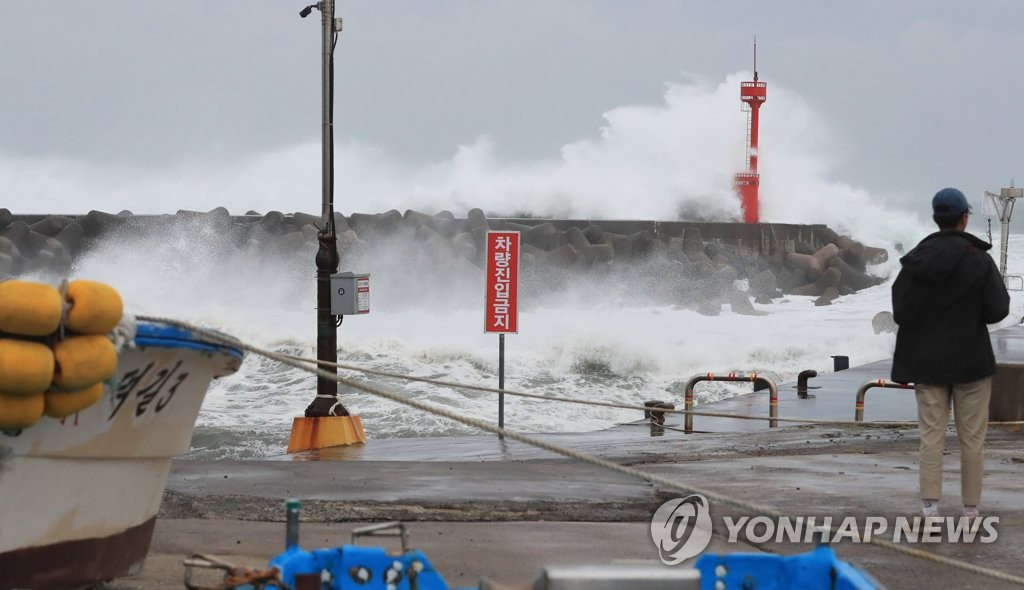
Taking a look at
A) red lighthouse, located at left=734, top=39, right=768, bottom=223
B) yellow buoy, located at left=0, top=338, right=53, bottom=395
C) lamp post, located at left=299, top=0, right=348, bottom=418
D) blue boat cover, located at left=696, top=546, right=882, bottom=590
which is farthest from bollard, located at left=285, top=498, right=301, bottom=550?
red lighthouse, located at left=734, top=39, right=768, bottom=223

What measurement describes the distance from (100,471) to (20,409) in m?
0.72

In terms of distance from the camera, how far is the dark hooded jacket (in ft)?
20.6

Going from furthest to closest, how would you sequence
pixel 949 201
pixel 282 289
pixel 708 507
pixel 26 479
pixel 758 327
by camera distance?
pixel 282 289 < pixel 758 327 < pixel 708 507 < pixel 949 201 < pixel 26 479

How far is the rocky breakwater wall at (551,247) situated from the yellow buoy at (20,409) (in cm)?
3319

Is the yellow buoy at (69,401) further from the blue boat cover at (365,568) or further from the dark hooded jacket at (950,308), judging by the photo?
the dark hooded jacket at (950,308)

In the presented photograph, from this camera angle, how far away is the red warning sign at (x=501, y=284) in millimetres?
14039

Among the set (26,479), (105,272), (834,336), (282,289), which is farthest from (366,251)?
(26,479)

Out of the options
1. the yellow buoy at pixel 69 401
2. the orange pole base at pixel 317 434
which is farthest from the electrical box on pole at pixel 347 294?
the yellow buoy at pixel 69 401

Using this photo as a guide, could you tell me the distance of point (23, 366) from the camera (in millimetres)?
3826

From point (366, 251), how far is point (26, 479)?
35.2m

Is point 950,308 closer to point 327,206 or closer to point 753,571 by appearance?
point 753,571

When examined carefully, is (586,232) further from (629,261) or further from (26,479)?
(26,479)

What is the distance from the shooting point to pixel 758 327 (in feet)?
113

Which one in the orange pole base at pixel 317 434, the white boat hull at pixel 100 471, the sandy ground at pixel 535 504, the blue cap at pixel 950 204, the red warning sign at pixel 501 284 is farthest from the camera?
the red warning sign at pixel 501 284
